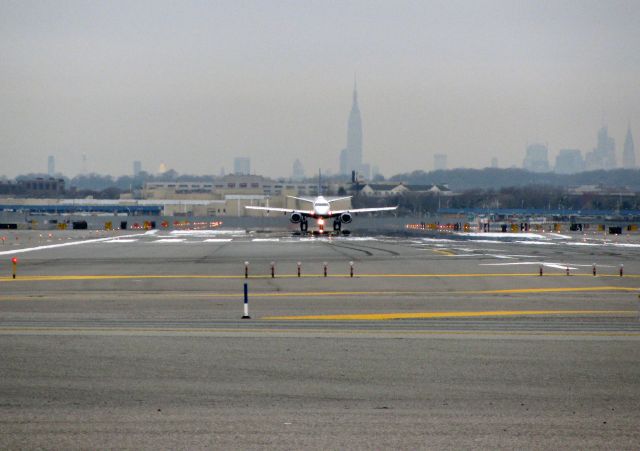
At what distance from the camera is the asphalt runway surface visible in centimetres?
1276

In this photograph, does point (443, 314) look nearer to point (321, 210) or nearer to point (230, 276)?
point (230, 276)

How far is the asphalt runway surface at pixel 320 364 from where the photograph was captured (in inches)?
502

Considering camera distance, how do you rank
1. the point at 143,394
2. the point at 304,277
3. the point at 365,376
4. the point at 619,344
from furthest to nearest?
the point at 304,277
the point at 619,344
the point at 365,376
the point at 143,394

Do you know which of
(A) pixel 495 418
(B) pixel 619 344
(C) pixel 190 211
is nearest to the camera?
(A) pixel 495 418

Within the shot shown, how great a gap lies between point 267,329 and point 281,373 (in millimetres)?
6196

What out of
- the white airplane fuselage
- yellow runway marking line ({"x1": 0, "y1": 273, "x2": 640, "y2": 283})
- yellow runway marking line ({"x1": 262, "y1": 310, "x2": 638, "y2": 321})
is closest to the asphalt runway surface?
yellow runway marking line ({"x1": 262, "y1": 310, "x2": 638, "y2": 321})

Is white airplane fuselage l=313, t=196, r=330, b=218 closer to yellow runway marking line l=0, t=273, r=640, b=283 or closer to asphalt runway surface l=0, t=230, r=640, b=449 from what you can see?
yellow runway marking line l=0, t=273, r=640, b=283

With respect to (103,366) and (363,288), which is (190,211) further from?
(103,366)

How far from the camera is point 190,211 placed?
189 meters

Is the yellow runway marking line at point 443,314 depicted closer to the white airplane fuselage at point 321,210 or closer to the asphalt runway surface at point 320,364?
the asphalt runway surface at point 320,364

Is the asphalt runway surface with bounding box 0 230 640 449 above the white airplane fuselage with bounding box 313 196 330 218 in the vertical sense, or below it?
below

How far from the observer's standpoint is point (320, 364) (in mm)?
17797

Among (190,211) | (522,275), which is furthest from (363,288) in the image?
(190,211)

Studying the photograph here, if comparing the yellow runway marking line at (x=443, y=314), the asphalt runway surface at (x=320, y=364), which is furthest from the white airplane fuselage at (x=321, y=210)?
the yellow runway marking line at (x=443, y=314)
